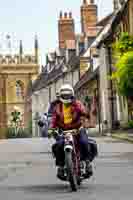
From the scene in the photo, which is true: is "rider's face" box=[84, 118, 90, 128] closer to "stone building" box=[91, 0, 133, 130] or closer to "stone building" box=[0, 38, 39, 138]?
"stone building" box=[91, 0, 133, 130]

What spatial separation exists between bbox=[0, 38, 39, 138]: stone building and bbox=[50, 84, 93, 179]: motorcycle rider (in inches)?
4068

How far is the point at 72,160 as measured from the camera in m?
12.4

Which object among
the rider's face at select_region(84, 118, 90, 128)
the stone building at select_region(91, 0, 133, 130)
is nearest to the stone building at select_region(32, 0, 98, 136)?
the stone building at select_region(91, 0, 133, 130)

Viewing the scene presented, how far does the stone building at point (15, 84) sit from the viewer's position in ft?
→ 383

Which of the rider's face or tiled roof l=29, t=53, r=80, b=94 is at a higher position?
tiled roof l=29, t=53, r=80, b=94

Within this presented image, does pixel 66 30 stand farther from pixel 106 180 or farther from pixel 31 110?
pixel 106 180

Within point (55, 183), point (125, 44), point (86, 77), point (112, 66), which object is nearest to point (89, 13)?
point (86, 77)

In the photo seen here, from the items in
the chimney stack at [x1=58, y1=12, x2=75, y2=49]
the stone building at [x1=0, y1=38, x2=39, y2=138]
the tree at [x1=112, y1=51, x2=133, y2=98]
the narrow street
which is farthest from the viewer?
the stone building at [x1=0, y1=38, x2=39, y2=138]

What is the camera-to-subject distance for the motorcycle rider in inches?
495

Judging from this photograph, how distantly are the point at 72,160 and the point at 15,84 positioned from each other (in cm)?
10554

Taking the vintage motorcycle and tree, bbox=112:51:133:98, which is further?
tree, bbox=112:51:133:98

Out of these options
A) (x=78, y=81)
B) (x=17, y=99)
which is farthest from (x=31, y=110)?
(x=78, y=81)

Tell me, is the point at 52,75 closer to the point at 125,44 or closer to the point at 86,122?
the point at 125,44

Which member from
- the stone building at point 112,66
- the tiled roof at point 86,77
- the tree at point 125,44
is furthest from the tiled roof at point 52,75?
the tree at point 125,44
